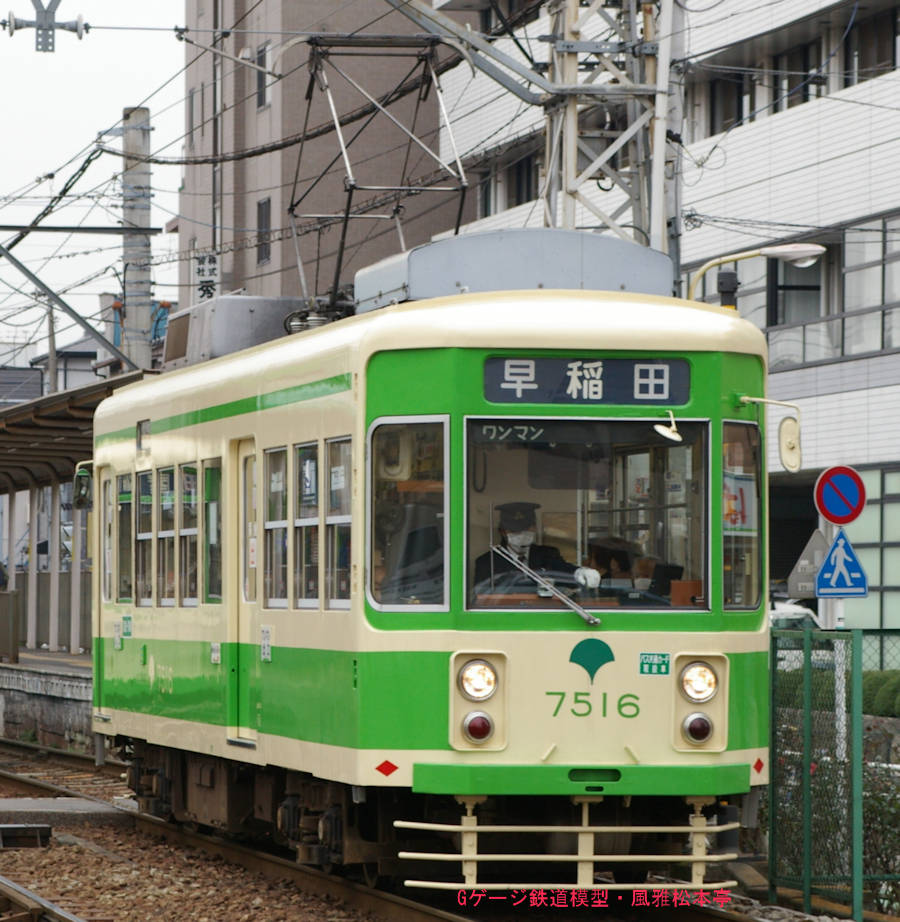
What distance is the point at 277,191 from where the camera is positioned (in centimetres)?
4531

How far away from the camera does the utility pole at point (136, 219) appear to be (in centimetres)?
2362

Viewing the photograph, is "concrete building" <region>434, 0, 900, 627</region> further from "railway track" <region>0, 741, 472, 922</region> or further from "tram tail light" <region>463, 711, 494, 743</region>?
"tram tail light" <region>463, 711, 494, 743</region>

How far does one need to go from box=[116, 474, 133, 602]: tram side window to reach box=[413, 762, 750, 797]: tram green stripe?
5041 mm

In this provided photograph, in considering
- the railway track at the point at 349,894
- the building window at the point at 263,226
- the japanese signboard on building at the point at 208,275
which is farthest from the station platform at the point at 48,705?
the building window at the point at 263,226

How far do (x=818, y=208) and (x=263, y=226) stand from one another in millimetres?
21503

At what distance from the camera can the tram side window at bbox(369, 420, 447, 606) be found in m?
9.16

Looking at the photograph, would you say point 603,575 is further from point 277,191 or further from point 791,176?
point 277,191

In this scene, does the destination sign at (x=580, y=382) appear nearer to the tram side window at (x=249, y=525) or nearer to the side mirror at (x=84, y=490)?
the tram side window at (x=249, y=525)

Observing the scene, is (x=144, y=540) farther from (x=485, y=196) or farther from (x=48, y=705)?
(x=485, y=196)

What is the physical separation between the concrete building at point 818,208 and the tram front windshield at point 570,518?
16.4 m

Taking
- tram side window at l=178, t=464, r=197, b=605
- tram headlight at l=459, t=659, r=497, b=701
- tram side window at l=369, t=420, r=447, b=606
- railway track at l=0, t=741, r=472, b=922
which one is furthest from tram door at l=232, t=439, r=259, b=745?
tram headlight at l=459, t=659, r=497, b=701

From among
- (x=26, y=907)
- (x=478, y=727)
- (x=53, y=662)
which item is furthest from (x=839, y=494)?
(x=53, y=662)

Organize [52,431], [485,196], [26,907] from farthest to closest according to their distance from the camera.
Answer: [485,196] < [52,431] < [26,907]

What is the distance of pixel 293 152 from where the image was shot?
44.8 m
